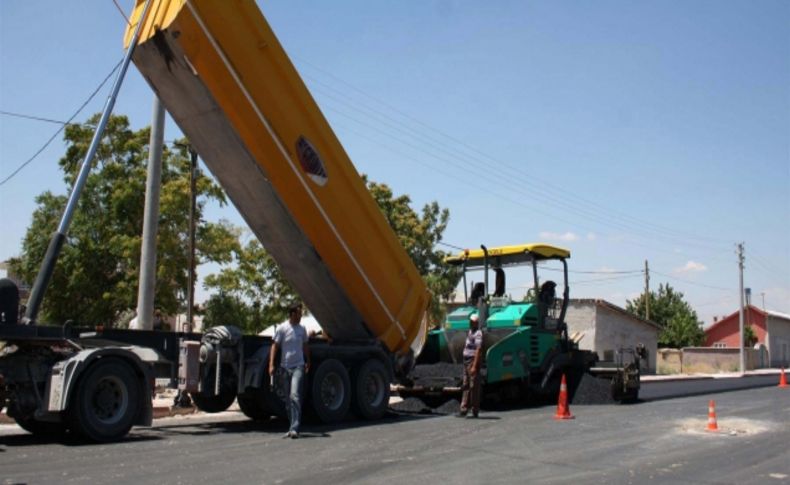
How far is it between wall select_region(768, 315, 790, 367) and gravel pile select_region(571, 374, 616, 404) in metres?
47.2

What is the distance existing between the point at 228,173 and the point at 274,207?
753 millimetres

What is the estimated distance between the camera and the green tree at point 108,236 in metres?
26.2

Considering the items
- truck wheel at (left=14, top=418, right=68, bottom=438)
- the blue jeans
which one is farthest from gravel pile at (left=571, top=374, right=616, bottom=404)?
truck wheel at (left=14, top=418, right=68, bottom=438)

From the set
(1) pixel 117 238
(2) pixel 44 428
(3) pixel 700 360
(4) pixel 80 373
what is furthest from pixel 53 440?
(3) pixel 700 360

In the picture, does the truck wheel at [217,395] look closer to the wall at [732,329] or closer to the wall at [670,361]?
the wall at [670,361]

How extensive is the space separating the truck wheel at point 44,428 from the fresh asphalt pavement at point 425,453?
0.13m

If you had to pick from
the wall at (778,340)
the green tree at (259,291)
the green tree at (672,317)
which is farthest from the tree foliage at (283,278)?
the wall at (778,340)

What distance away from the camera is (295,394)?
9508 mm

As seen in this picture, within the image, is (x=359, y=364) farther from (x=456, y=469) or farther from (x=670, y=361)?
(x=670, y=361)

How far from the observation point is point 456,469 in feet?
23.6

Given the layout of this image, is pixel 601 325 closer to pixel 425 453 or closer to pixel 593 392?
pixel 593 392

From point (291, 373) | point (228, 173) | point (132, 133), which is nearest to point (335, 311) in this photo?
point (291, 373)

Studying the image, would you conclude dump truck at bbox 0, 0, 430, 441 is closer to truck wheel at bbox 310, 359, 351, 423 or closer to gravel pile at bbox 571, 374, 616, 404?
truck wheel at bbox 310, 359, 351, 423

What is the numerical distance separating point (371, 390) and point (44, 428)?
15.2ft
